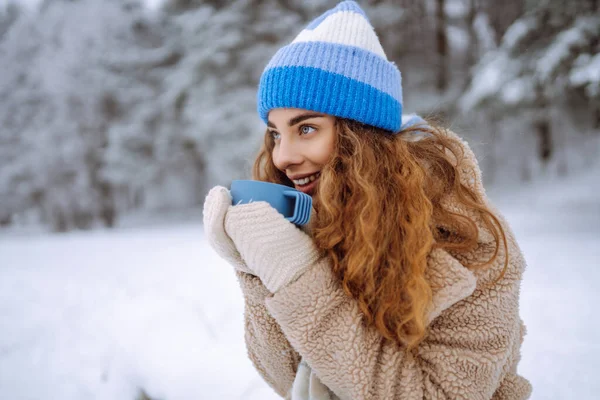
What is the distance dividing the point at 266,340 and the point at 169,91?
12217 millimetres

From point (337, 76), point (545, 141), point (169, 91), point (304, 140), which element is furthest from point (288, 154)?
point (545, 141)

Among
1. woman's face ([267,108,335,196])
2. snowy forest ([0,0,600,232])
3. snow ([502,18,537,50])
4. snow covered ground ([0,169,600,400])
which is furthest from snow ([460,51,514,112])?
woman's face ([267,108,335,196])

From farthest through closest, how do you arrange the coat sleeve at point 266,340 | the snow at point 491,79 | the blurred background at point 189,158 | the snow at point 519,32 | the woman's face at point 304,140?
the snow at point 491,79, the snow at point 519,32, the blurred background at point 189,158, the woman's face at point 304,140, the coat sleeve at point 266,340

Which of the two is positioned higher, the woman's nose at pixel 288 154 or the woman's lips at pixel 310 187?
the woman's nose at pixel 288 154

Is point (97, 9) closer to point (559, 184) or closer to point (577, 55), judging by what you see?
point (577, 55)

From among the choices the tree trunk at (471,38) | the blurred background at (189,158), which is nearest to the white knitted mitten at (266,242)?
the blurred background at (189,158)

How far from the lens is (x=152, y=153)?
1465cm

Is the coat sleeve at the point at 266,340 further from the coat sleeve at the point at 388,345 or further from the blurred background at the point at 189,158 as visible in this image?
the blurred background at the point at 189,158

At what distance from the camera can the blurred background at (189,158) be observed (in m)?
2.37

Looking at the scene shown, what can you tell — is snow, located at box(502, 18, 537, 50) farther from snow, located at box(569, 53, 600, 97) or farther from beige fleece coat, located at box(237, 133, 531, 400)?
beige fleece coat, located at box(237, 133, 531, 400)

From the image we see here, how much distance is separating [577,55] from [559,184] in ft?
26.4

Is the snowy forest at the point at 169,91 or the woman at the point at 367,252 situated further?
the snowy forest at the point at 169,91

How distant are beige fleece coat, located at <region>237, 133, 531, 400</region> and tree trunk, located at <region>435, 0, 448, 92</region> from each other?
37.8 feet

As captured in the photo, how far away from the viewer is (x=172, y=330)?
2705mm
